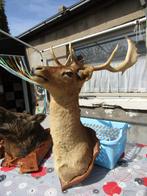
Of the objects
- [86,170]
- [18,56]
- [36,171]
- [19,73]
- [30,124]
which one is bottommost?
[36,171]

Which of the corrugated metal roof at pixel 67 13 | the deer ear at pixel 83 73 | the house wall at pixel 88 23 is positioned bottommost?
the deer ear at pixel 83 73

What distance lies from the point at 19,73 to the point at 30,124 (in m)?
1.36

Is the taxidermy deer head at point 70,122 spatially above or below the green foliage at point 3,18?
below

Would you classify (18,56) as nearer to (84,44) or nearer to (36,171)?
(84,44)

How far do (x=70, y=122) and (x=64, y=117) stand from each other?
0.18 ft

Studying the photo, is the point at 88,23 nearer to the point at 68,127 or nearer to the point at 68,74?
the point at 68,74

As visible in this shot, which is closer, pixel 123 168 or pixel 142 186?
pixel 142 186

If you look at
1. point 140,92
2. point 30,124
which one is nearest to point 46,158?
point 30,124

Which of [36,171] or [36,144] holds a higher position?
[36,144]

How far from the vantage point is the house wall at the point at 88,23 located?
79.5 inches

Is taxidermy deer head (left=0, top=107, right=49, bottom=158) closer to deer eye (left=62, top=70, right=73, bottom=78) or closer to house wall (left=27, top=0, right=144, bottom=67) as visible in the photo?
deer eye (left=62, top=70, right=73, bottom=78)

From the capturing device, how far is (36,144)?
162 cm

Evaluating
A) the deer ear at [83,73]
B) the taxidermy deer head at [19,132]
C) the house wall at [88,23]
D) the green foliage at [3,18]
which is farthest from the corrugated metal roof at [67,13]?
the green foliage at [3,18]

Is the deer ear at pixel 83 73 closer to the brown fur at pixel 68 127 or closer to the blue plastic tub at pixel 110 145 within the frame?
the brown fur at pixel 68 127
